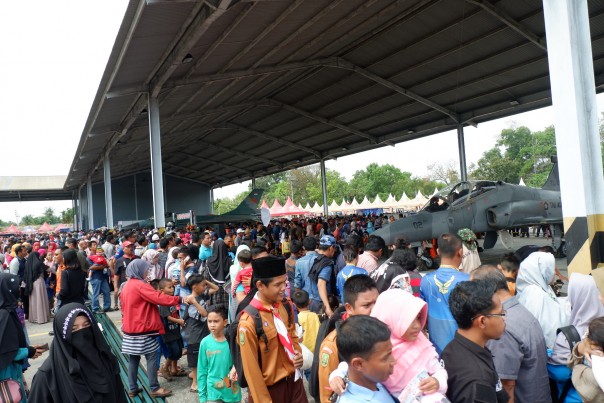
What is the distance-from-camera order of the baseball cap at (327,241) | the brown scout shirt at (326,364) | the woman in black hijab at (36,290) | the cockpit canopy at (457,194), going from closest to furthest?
1. the brown scout shirt at (326,364)
2. the baseball cap at (327,241)
3. the woman in black hijab at (36,290)
4. the cockpit canopy at (457,194)

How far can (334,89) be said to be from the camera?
1967cm

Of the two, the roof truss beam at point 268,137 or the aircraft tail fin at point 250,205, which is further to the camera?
the aircraft tail fin at point 250,205

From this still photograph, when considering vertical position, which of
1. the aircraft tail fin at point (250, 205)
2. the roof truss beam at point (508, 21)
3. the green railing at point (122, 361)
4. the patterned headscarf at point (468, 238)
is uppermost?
the roof truss beam at point (508, 21)

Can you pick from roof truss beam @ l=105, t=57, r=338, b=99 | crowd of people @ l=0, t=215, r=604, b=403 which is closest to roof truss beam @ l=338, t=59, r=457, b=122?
roof truss beam @ l=105, t=57, r=338, b=99

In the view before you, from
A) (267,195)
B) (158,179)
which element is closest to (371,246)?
(158,179)

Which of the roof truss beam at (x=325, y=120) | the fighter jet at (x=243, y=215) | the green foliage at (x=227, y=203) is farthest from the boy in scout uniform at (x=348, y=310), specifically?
the green foliage at (x=227, y=203)

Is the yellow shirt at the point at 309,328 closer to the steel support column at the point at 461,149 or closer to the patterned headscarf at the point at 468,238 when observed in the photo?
the patterned headscarf at the point at 468,238

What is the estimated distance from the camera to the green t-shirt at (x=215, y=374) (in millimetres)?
3582

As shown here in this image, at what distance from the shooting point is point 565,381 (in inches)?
105

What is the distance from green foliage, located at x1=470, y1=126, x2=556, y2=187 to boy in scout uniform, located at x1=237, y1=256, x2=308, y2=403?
183 ft

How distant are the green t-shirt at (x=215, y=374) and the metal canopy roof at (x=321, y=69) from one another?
267 inches

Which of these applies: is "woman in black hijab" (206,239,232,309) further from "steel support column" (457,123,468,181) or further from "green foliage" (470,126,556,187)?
"green foliage" (470,126,556,187)

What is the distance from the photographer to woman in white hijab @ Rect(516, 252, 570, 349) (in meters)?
3.02

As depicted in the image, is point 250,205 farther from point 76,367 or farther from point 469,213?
point 76,367
